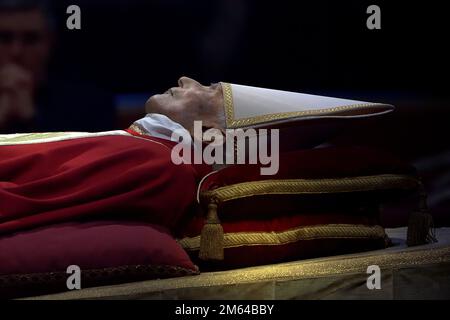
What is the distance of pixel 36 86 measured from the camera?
2.84m

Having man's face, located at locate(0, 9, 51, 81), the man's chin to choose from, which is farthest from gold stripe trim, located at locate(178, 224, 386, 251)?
man's face, located at locate(0, 9, 51, 81)

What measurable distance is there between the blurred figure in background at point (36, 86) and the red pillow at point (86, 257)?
1.06m

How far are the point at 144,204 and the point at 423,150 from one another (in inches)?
57.1

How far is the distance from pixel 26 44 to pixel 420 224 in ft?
5.04

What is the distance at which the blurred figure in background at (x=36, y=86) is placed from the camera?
2814 mm

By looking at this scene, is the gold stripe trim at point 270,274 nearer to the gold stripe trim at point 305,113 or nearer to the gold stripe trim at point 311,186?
the gold stripe trim at point 311,186

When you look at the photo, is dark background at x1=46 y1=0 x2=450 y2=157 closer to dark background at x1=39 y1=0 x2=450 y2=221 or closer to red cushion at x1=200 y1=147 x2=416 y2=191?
dark background at x1=39 y1=0 x2=450 y2=221

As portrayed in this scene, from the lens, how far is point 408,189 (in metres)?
2.06

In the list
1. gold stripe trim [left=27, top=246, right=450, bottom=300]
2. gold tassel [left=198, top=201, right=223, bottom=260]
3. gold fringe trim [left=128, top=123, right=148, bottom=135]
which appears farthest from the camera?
gold fringe trim [left=128, top=123, right=148, bottom=135]

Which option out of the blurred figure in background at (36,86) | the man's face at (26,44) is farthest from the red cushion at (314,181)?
A: the man's face at (26,44)

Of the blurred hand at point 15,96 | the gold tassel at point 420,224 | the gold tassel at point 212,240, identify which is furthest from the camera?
the blurred hand at point 15,96

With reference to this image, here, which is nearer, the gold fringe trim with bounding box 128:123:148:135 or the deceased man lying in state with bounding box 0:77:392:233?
the deceased man lying in state with bounding box 0:77:392:233

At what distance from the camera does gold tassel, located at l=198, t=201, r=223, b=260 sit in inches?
73.4

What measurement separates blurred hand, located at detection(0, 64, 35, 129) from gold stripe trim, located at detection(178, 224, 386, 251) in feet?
3.52
